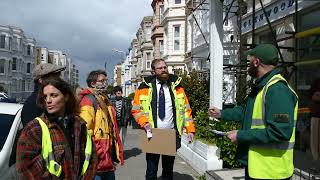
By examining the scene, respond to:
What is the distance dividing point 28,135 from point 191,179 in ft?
16.8

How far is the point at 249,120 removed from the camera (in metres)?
3.47

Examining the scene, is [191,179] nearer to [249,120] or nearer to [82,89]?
[82,89]

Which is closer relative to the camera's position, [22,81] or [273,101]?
[273,101]

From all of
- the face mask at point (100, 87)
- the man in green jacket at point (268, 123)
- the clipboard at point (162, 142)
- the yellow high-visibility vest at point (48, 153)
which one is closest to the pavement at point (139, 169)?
the clipboard at point (162, 142)

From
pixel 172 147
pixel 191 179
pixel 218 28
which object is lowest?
pixel 191 179

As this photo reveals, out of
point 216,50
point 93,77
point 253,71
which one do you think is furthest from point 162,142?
point 216,50

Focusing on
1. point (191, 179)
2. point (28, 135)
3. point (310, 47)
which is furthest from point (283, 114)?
point (310, 47)

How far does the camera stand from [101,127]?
429cm

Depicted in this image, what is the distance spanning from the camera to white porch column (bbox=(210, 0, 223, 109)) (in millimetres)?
8297

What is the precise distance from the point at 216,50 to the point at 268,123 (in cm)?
523

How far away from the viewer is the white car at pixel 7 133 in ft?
15.4

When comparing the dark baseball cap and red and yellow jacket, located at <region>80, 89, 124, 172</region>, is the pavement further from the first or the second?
the dark baseball cap

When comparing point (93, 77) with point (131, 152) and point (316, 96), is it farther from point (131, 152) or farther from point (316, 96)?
point (131, 152)

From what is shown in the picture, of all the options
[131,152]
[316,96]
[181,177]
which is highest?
[316,96]
